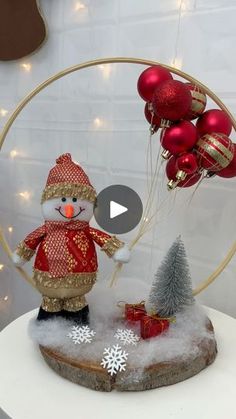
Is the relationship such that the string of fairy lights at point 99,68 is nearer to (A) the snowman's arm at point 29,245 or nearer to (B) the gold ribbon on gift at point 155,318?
(A) the snowman's arm at point 29,245

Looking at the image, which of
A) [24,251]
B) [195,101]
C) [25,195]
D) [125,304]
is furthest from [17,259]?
[25,195]

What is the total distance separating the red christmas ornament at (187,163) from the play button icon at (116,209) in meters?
0.15

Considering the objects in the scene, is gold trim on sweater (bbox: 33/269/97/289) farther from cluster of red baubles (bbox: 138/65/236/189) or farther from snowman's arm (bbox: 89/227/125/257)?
cluster of red baubles (bbox: 138/65/236/189)

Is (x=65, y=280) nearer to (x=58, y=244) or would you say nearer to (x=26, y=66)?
(x=58, y=244)

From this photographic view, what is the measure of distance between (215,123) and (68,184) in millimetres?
290

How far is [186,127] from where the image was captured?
0.76 meters

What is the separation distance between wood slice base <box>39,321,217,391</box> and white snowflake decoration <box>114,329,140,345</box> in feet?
0.24

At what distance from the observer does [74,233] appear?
0.79 m

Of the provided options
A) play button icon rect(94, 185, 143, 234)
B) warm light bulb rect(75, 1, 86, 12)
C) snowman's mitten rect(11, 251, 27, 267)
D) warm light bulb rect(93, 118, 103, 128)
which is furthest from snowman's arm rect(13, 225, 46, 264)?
warm light bulb rect(75, 1, 86, 12)

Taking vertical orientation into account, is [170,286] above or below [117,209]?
below

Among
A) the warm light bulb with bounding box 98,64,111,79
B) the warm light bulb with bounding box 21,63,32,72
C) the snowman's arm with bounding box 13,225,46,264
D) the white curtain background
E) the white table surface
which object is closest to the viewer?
the white table surface

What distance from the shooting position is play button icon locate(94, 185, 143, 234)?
84 centimetres

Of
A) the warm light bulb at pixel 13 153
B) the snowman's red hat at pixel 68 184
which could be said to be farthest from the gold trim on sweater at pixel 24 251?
the warm light bulb at pixel 13 153

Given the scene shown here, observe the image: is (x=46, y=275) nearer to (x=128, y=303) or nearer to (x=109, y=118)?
(x=128, y=303)
